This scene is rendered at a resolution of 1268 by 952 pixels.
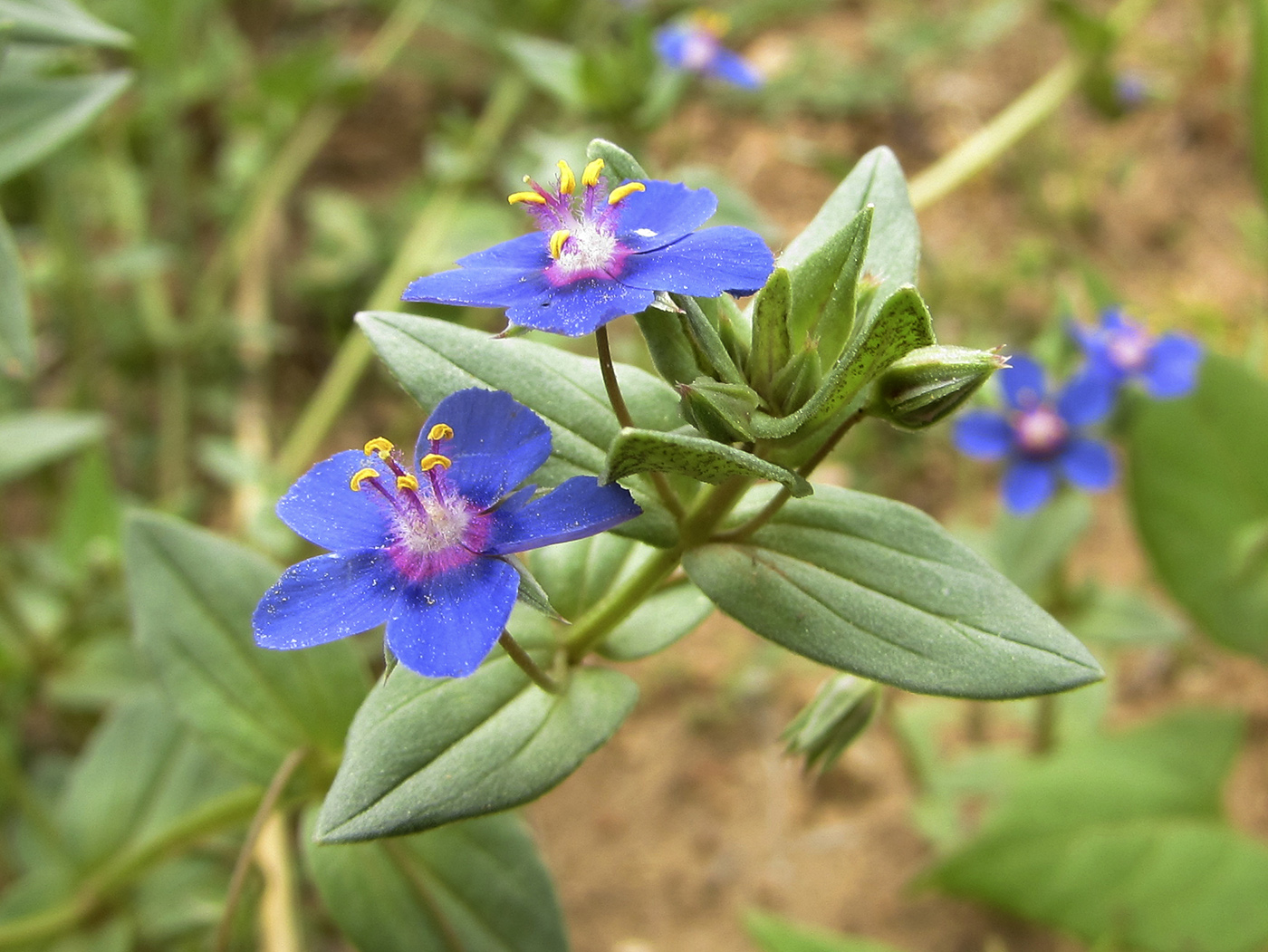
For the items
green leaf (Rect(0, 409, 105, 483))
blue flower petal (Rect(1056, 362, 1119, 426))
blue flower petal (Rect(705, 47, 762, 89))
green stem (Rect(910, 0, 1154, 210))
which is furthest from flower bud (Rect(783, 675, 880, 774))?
blue flower petal (Rect(705, 47, 762, 89))

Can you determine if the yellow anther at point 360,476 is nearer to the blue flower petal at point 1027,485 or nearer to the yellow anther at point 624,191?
the yellow anther at point 624,191

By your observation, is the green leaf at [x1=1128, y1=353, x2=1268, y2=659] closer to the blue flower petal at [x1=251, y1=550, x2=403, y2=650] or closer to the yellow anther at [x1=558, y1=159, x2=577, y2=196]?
the yellow anther at [x1=558, y1=159, x2=577, y2=196]

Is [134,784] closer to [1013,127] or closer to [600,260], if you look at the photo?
[600,260]

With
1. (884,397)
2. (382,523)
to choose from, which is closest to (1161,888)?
(884,397)

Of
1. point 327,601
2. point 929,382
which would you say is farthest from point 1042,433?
point 327,601

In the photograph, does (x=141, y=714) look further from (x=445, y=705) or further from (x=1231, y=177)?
(x=1231, y=177)
